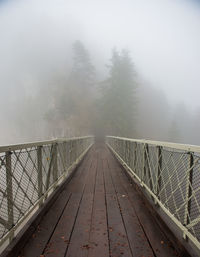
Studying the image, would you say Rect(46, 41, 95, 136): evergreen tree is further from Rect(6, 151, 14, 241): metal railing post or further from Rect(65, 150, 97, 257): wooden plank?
Rect(6, 151, 14, 241): metal railing post

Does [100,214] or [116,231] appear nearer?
[116,231]

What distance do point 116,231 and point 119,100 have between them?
73.4ft

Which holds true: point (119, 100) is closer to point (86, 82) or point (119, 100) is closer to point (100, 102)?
point (100, 102)

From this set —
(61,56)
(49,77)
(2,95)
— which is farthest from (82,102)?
(2,95)

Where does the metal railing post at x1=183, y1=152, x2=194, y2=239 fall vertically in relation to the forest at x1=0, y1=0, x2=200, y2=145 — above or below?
below

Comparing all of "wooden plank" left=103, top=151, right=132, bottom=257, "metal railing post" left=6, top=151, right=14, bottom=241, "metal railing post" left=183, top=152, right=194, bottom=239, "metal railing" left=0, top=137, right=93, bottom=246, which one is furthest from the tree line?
"metal railing post" left=6, top=151, right=14, bottom=241

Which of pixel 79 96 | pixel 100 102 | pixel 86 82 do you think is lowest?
pixel 100 102

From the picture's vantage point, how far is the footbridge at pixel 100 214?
1.62 metres

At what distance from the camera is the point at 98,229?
2.11 m

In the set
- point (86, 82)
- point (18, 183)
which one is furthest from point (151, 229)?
point (86, 82)

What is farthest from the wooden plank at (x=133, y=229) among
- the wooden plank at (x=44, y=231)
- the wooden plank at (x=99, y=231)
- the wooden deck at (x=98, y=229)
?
the wooden plank at (x=44, y=231)

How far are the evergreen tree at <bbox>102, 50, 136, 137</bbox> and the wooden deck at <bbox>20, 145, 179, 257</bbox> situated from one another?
19786mm

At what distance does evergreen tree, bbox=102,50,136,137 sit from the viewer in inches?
908

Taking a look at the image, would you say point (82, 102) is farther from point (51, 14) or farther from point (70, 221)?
point (51, 14)
